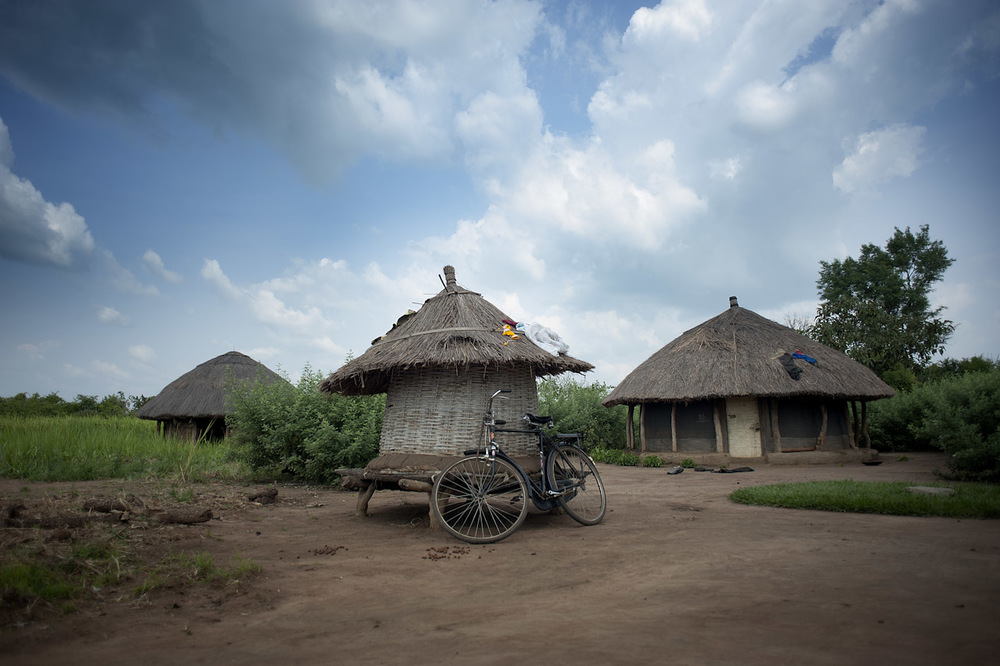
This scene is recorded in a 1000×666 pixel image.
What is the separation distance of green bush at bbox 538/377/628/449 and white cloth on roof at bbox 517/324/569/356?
1159 centimetres

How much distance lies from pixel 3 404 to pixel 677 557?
28.3m

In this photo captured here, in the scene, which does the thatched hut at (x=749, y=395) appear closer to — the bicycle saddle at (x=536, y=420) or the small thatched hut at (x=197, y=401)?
the bicycle saddle at (x=536, y=420)

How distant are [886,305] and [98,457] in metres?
35.3

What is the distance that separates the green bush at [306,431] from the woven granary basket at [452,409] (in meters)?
3.87

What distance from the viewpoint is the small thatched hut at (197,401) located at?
17.9 m

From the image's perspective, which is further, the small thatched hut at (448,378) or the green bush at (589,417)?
the green bush at (589,417)

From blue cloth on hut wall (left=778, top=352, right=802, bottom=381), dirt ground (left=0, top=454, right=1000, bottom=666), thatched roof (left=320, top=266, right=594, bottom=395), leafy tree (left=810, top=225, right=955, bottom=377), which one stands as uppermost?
leafy tree (left=810, top=225, right=955, bottom=377)

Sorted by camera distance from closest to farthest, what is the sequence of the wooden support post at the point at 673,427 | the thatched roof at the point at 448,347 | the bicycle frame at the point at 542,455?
the bicycle frame at the point at 542,455 → the thatched roof at the point at 448,347 → the wooden support post at the point at 673,427

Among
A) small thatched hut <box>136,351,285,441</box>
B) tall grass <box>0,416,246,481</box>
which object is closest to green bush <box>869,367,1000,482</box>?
tall grass <box>0,416,246,481</box>

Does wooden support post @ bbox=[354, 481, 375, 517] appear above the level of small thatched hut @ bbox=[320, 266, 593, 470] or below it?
below

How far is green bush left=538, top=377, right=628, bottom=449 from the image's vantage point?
60.5 feet

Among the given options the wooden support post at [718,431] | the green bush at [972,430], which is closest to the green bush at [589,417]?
the wooden support post at [718,431]

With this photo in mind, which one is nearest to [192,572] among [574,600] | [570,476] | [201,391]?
[574,600]

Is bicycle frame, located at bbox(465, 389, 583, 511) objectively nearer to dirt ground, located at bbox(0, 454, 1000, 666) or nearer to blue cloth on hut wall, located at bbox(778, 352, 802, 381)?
dirt ground, located at bbox(0, 454, 1000, 666)
